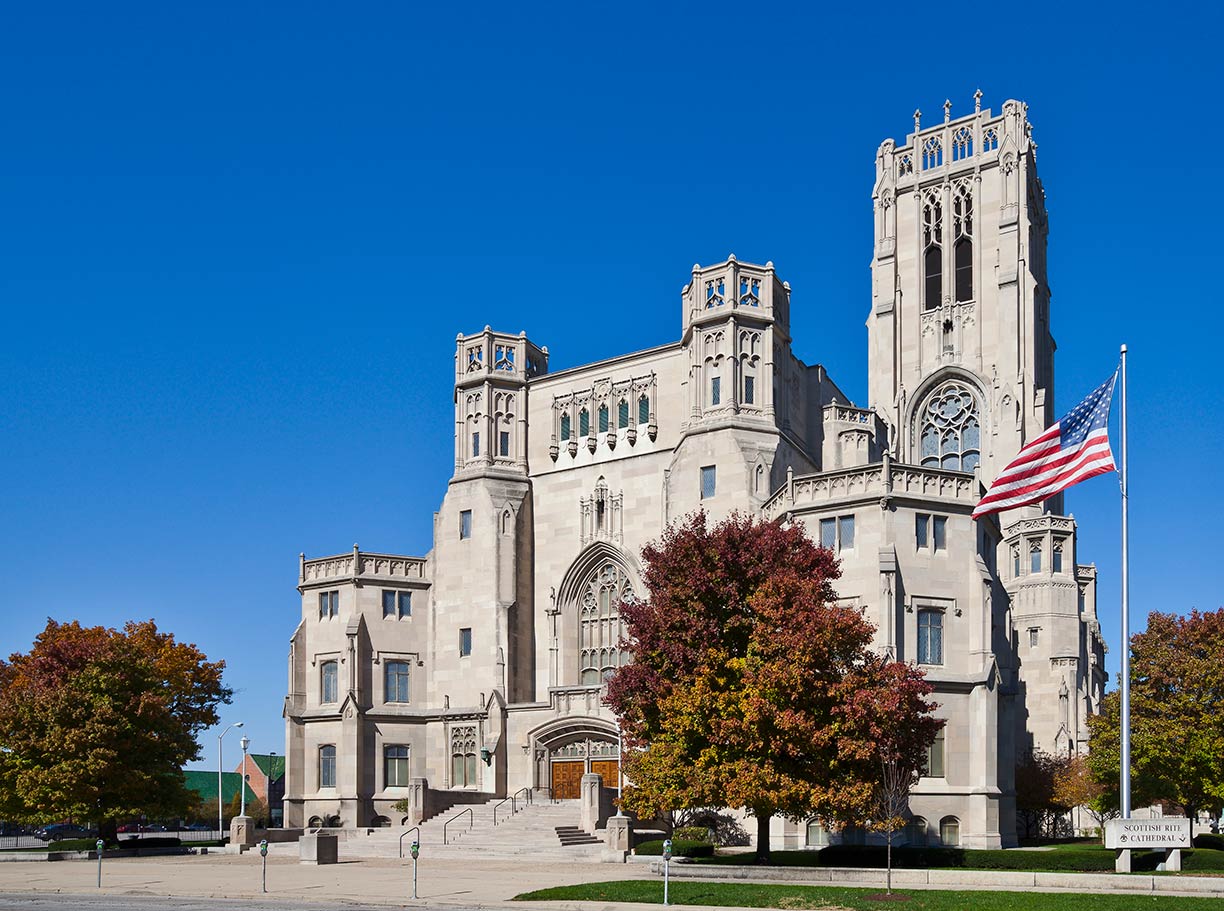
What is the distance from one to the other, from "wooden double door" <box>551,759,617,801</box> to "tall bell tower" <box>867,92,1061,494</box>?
113ft

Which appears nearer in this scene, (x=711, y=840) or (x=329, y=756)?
(x=711, y=840)

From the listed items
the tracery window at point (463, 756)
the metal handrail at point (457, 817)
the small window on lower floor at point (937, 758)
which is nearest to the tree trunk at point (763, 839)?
the small window on lower floor at point (937, 758)

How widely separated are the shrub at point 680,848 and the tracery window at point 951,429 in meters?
44.1

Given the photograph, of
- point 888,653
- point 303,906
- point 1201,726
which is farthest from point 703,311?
point 303,906

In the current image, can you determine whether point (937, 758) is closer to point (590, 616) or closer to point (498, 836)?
point (498, 836)

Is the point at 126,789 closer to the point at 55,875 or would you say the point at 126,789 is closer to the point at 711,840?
the point at 55,875

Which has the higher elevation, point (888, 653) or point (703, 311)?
point (703, 311)

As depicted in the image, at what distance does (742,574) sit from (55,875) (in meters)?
23.0

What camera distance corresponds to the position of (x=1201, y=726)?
47.3 m

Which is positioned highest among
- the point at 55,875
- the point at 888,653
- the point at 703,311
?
the point at 703,311

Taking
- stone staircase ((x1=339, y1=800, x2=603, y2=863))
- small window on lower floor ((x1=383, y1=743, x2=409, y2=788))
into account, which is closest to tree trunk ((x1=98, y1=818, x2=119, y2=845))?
stone staircase ((x1=339, y1=800, x2=603, y2=863))

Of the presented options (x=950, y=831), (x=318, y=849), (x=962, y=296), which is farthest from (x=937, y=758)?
(x=962, y=296)

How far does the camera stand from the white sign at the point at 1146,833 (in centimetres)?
3256

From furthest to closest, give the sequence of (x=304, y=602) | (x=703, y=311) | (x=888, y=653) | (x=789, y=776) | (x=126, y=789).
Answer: (x=304, y=602), (x=703, y=311), (x=126, y=789), (x=888, y=653), (x=789, y=776)
